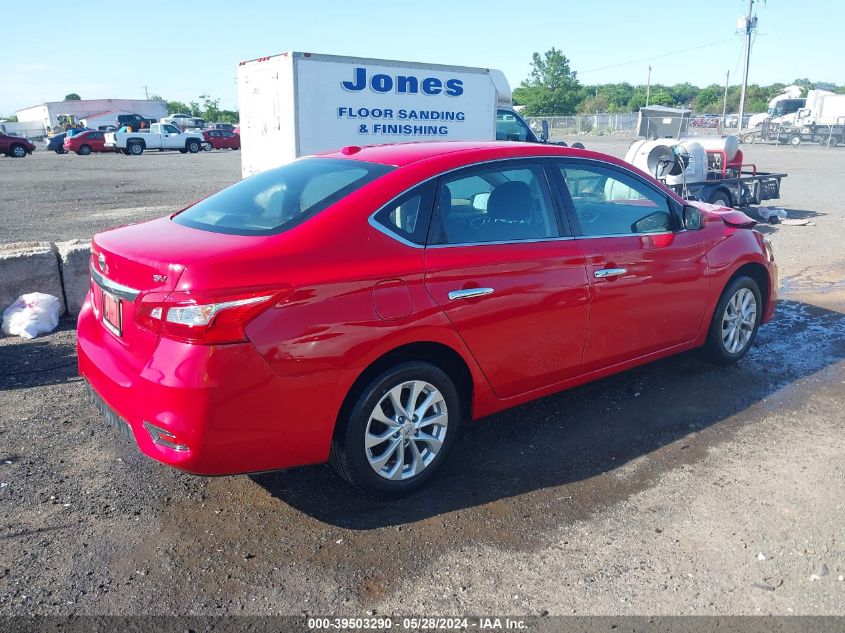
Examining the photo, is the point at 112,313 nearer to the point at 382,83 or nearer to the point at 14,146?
the point at 382,83

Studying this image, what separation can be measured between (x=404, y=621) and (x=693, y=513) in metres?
1.60

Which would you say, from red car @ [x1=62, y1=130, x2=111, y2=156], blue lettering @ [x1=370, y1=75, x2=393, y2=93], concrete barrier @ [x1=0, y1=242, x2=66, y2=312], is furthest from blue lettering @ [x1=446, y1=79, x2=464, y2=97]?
red car @ [x1=62, y1=130, x2=111, y2=156]

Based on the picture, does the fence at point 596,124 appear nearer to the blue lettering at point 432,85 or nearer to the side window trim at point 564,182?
the blue lettering at point 432,85

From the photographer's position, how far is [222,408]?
292 cm

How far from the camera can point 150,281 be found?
302 cm

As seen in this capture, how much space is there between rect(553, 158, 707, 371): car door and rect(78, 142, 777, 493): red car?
0.01 meters

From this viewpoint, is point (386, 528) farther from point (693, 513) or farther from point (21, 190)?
point (21, 190)

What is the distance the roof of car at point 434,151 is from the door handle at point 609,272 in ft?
2.45

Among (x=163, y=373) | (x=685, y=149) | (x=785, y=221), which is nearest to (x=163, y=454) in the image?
(x=163, y=373)

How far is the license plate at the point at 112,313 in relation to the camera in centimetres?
326

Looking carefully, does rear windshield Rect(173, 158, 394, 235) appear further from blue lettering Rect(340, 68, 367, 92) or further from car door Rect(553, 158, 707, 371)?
blue lettering Rect(340, 68, 367, 92)

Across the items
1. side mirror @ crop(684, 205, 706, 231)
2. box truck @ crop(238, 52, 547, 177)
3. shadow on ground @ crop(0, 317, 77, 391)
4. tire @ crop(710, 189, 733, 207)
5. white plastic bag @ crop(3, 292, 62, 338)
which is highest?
box truck @ crop(238, 52, 547, 177)

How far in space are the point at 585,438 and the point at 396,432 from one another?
1.38m

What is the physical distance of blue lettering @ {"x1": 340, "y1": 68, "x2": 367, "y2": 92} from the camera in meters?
11.4
